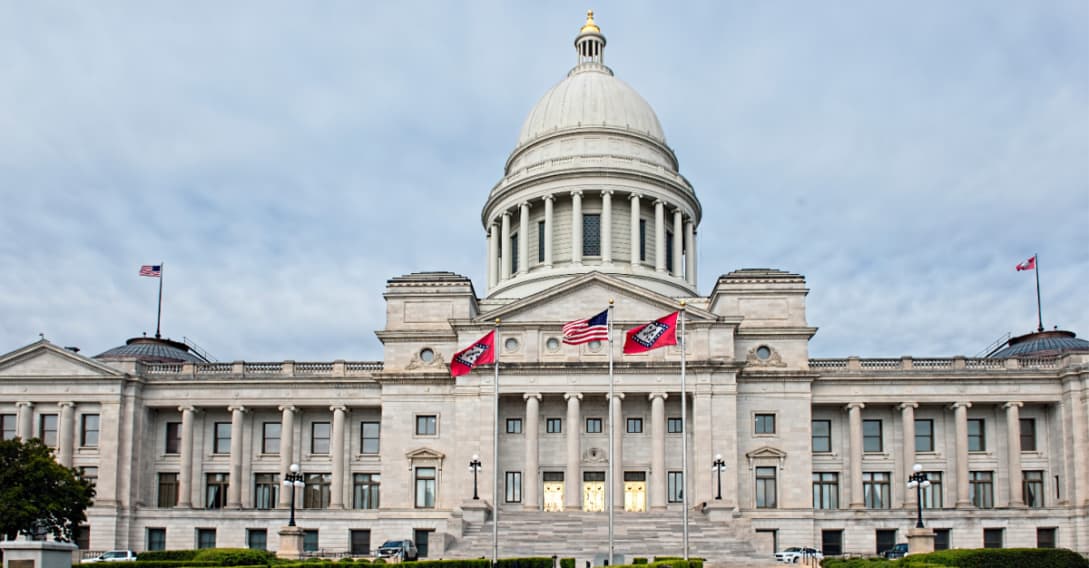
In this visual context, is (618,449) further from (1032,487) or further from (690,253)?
(1032,487)

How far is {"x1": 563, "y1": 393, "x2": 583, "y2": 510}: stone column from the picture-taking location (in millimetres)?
62375

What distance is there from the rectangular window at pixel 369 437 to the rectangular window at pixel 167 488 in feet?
37.5

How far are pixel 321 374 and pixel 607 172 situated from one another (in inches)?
922

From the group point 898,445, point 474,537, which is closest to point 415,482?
point 474,537

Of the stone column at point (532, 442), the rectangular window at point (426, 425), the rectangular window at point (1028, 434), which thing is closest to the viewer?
the stone column at point (532, 442)

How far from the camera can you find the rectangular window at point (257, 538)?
6431cm

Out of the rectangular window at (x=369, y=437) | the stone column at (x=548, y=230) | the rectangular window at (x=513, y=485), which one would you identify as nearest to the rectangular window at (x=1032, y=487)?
the rectangular window at (x=513, y=485)

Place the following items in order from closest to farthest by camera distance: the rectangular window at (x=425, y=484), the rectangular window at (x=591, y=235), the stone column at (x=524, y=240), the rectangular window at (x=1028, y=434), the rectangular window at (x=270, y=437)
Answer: the rectangular window at (x=425, y=484)
the rectangular window at (x=1028, y=434)
the rectangular window at (x=270, y=437)
the rectangular window at (x=591, y=235)
the stone column at (x=524, y=240)

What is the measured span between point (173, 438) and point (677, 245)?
35.2 meters

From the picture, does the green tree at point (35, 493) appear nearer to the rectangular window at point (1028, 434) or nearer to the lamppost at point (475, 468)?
the lamppost at point (475, 468)

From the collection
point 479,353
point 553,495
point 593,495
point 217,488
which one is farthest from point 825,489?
point 217,488

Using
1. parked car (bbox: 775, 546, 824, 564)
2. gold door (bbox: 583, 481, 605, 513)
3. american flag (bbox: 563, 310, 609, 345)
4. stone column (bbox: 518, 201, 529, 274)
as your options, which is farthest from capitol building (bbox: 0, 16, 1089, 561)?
american flag (bbox: 563, 310, 609, 345)

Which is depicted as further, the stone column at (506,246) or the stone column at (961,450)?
the stone column at (506,246)

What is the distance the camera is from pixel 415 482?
215 ft
